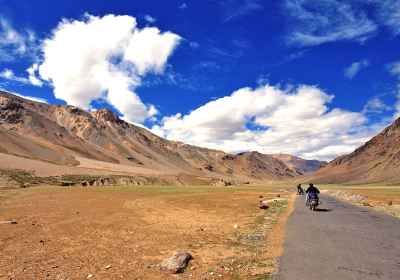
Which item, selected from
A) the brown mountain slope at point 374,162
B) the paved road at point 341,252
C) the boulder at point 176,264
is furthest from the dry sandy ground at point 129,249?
the brown mountain slope at point 374,162

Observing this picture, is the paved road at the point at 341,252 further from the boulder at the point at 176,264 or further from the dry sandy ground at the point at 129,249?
the boulder at the point at 176,264

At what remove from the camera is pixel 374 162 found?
14612 cm

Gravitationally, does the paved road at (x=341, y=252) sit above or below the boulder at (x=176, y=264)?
above

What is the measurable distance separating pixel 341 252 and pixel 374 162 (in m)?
171

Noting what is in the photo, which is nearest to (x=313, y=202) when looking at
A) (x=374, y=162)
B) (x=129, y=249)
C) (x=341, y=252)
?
(x=341, y=252)

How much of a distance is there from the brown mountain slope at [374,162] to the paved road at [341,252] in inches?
4430

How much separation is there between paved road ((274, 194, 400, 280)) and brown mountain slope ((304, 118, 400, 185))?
369ft

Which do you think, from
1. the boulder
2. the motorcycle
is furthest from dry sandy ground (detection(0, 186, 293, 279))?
the motorcycle

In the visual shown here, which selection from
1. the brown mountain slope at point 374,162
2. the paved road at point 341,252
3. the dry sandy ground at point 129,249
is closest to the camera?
the paved road at point 341,252

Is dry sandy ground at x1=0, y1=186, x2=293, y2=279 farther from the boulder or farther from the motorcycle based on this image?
the motorcycle

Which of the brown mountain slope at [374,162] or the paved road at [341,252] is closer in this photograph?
the paved road at [341,252]

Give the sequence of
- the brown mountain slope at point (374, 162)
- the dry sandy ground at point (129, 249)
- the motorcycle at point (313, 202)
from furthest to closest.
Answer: the brown mountain slope at point (374, 162) < the motorcycle at point (313, 202) < the dry sandy ground at point (129, 249)

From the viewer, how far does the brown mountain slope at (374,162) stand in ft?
391

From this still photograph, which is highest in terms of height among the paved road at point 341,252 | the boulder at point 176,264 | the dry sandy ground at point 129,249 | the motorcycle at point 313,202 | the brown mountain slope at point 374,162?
the brown mountain slope at point 374,162
